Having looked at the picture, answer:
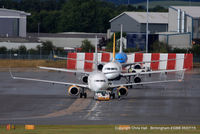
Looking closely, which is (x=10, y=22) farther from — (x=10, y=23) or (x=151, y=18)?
(x=151, y=18)

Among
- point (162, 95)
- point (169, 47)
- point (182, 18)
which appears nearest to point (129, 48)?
point (169, 47)

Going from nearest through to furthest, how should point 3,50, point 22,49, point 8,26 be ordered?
point 3,50 → point 22,49 → point 8,26

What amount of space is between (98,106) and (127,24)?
409 ft

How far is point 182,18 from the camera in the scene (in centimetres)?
13750

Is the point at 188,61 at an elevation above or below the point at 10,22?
below

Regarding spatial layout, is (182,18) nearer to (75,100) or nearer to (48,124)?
(75,100)

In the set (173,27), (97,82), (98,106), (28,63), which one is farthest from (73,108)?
(173,27)

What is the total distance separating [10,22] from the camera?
14938 cm

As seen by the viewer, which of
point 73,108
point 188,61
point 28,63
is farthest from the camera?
point 28,63

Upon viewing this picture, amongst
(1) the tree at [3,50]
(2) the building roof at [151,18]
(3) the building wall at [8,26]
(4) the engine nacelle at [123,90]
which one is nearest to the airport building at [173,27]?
(2) the building roof at [151,18]

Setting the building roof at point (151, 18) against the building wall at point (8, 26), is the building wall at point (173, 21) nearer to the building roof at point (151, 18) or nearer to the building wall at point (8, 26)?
the building roof at point (151, 18)

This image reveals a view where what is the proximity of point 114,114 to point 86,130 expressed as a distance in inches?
422

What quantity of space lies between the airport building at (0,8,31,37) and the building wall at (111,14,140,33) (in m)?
34.1

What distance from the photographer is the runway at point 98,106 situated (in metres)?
38.9
